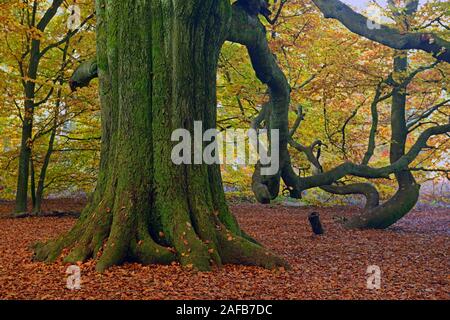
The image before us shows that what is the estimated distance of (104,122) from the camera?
244 inches

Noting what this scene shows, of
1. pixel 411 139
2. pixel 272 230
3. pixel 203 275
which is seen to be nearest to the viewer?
pixel 203 275

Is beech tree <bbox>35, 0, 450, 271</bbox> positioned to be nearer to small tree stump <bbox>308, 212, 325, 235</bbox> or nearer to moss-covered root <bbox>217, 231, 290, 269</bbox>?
moss-covered root <bbox>217, 231, 290, 269</bbox>

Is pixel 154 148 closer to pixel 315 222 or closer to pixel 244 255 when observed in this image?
pixel 244 255

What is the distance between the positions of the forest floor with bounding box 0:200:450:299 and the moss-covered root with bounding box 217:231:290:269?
152 mm

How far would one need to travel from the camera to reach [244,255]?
19.1 ft

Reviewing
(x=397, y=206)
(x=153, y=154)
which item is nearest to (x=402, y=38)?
(x=153, y=154)

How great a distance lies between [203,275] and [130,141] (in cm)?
187

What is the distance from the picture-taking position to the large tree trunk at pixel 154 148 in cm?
569

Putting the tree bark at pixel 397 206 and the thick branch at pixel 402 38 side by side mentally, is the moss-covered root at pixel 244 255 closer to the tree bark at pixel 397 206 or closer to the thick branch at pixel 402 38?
the thick branch at pixel 402 38

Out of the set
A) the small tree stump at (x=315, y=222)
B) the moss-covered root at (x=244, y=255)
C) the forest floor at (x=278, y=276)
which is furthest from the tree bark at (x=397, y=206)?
the moss-covered root at (x=244, y=255)
